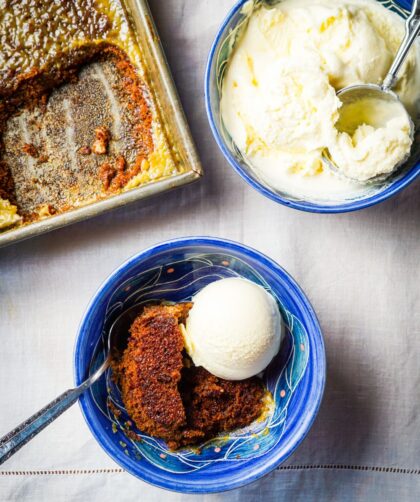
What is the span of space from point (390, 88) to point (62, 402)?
36.2 inches

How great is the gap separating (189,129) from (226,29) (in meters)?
0.22

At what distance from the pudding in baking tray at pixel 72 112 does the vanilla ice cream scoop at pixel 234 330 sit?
1.07ft

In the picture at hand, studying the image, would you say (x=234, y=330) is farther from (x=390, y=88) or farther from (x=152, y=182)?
(x=390, y=88)

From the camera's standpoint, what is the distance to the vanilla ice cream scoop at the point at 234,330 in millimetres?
1204

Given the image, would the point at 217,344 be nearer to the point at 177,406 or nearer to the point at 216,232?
the point at 177,406

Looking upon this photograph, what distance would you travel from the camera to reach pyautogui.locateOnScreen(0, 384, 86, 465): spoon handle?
41.1 inches

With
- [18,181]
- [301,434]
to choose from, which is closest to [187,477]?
[301,434]

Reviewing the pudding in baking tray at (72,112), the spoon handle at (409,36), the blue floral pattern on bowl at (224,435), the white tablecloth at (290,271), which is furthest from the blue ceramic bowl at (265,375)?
the spoon handle at (409,36)

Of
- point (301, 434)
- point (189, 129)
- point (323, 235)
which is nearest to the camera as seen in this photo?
point (301, 434)

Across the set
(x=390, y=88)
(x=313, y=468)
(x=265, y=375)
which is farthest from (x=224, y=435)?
(x=390, y=88)

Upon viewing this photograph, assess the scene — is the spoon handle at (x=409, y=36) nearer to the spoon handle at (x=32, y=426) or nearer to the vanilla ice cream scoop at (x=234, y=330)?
the vanilla ice cream scoop at (x=234, y=330)

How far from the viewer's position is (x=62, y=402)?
1155 mm

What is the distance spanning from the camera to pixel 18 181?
Answer: 4.73 feet

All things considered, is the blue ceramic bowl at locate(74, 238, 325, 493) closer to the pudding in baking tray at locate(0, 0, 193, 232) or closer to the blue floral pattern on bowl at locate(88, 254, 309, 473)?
the blue floral pattern on bowl at locate(88, 254, 309, 473)
